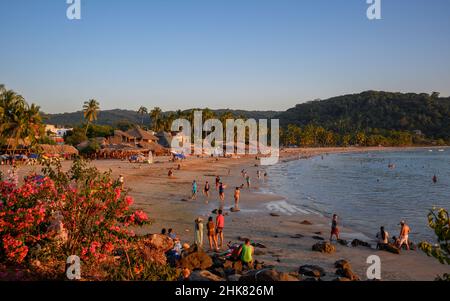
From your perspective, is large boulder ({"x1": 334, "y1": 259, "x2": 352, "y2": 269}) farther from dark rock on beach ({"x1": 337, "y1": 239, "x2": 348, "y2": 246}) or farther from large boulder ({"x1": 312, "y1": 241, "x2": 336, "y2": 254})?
dark rock on beach ({"x1": 337, "y1": 239, "x2": 348, "y2": 246})

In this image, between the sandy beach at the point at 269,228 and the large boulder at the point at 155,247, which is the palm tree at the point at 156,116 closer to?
the sandy beach at the point at 269,228

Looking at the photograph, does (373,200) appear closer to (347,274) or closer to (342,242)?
(342,242)

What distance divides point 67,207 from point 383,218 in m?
18.8

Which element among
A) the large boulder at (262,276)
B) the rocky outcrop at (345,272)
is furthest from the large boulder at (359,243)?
the large boulder at (262,276)

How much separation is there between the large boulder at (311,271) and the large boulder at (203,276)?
2.72 metres

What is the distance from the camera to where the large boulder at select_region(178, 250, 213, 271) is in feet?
35.7

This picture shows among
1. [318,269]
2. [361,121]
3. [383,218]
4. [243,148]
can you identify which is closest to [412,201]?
[383,218]

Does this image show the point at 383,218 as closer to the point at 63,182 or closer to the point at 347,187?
the point at 347,187

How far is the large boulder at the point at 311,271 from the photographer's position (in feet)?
36.9

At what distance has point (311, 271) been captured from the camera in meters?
11.3

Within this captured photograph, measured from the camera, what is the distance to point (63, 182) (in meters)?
8.89

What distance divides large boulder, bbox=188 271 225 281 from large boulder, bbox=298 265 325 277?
2.72 meters

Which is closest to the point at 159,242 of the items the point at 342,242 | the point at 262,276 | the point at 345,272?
the point at 262,276
